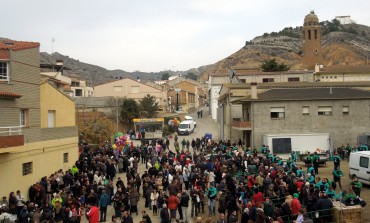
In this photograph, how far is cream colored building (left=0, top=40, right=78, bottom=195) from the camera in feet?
67.0

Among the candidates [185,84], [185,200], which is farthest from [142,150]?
[185,84]

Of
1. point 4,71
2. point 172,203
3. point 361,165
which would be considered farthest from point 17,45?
point 361,165

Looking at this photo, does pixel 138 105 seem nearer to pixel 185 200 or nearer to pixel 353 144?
pixel 353 144

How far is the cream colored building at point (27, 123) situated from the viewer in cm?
2042

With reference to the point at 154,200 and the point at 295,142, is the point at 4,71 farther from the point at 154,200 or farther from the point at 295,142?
the point at 295,142

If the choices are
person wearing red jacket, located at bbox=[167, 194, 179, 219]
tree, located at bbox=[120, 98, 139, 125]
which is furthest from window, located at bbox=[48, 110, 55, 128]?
tree, located at bbox=[120, 98, 139, 125]

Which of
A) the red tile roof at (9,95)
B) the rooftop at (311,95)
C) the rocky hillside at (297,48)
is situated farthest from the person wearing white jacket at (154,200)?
the rocky hillside at (297,48)

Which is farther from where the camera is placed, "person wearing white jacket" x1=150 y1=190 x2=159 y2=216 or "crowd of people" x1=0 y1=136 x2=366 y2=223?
"person wearing white jacket" x1=150 y1=190 x2=159 y2=216

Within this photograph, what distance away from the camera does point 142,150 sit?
32.0 metres

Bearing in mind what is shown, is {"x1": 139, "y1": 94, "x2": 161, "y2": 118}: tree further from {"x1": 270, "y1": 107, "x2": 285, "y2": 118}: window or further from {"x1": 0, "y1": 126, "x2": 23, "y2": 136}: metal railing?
{"x1": 0, "y1": 126, "x2": 23, "y2": 136}: metal railing

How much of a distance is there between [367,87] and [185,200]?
36.4 m

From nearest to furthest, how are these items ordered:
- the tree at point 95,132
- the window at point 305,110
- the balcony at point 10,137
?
1. the balcony at point 10,137
2. the window at point 305,110
3. the tree at point 95,132

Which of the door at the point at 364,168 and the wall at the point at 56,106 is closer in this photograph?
the door at the point at 364,168

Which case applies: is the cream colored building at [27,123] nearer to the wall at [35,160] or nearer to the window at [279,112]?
the wall at [35,160]
